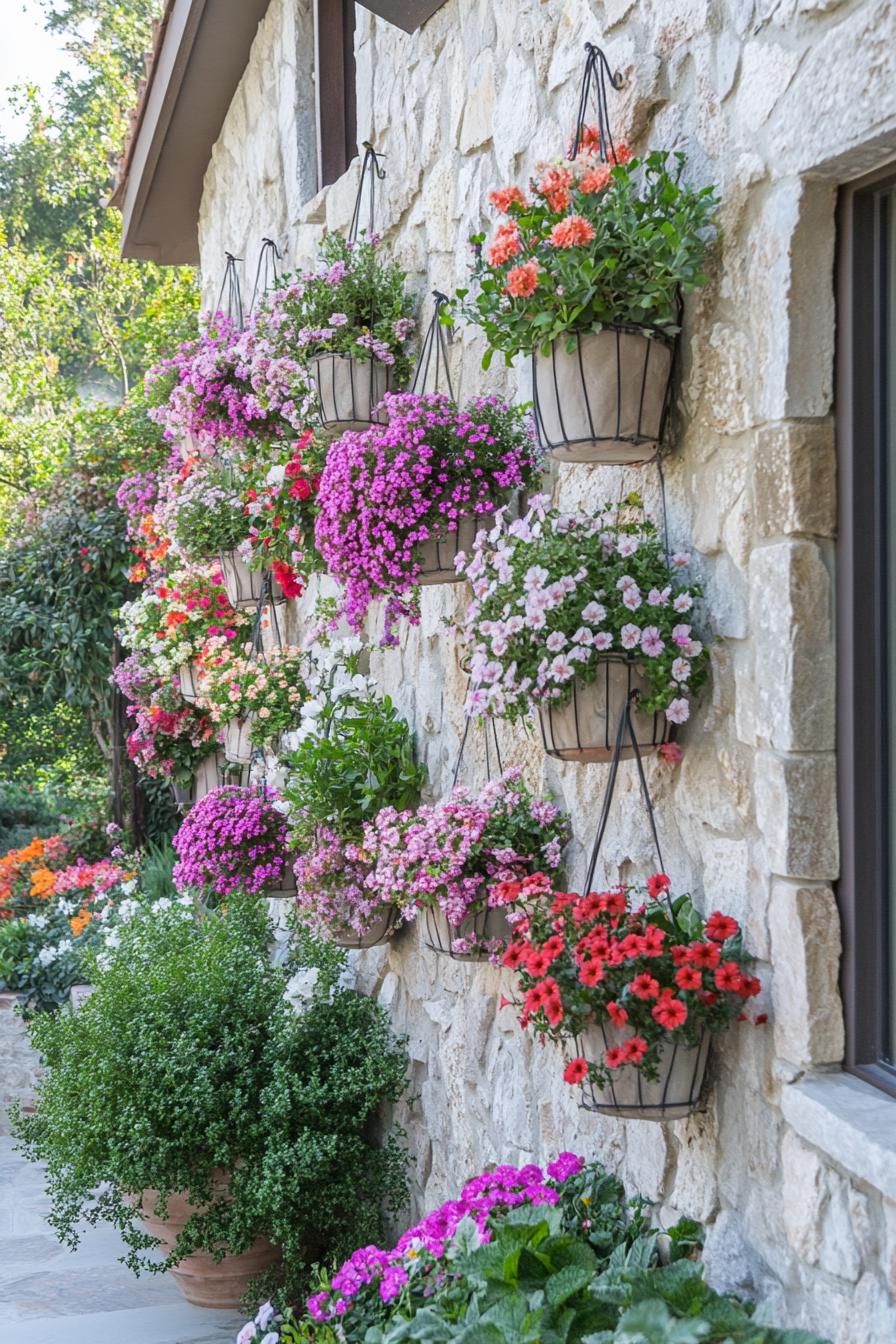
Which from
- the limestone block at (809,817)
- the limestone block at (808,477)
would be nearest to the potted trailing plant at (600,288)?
the limestone block at (808,477)

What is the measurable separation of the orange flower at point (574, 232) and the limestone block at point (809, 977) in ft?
3.61

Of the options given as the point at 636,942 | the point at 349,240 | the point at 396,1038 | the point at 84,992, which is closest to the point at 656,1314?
the point at 636,942

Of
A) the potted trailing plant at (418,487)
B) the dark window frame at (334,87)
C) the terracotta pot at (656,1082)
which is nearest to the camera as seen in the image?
the terracotta pot at (656,1082)

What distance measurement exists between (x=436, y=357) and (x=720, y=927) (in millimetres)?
2001

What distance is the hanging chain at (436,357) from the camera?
3.43m

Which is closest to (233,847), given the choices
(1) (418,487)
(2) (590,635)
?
(1) (418,487)

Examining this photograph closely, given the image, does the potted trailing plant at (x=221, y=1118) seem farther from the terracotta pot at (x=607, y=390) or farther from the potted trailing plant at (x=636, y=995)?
the terracotta pot at (x=607, y=390)

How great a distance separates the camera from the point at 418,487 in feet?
9.49

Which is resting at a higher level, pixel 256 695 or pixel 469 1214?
pixel 256 695

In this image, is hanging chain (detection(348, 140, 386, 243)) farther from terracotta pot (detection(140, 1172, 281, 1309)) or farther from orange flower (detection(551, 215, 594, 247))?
terracotta pot (detection(140, 1172, 281, 1309))

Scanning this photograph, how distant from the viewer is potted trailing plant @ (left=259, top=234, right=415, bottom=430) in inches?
143

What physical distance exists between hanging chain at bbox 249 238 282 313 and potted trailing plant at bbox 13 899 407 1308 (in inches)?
106

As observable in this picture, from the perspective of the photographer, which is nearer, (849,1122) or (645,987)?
(849,1122)

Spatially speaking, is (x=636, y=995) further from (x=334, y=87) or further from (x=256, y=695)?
(x=334, y=87)
